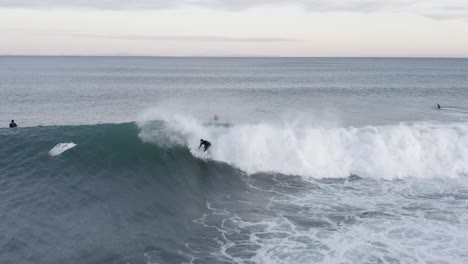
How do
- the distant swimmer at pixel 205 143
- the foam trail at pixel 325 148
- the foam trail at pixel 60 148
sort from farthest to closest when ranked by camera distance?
1. the foam trail at pixel 325 148
2. the distant swimmer at pixel 205 143
3. the foam trail at pixel 60 148

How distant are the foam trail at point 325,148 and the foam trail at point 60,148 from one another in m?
3.98

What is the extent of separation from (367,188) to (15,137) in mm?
18719

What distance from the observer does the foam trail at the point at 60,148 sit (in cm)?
1973

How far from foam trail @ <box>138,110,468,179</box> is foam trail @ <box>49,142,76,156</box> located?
3.98m

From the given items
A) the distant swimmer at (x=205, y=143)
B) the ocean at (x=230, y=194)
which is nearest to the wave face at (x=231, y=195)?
the ocean at (x=230, y=194)

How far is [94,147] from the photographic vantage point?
2083 cm

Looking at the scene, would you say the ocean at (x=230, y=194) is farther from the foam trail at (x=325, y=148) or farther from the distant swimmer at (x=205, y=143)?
the distant swimmer at (x=205, y=143)

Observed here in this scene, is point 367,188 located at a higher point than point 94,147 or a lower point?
lower

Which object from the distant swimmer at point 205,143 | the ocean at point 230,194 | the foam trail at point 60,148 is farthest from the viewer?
the distant swimmer at point 205,143

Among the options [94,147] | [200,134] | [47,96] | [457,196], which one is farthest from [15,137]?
[47,96]

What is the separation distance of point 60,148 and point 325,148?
14821mm

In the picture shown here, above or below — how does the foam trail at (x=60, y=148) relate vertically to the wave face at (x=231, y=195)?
above

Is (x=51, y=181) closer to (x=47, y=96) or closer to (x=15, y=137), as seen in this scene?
(x=15, y=137)

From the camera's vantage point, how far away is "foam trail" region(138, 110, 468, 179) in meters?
20.9
